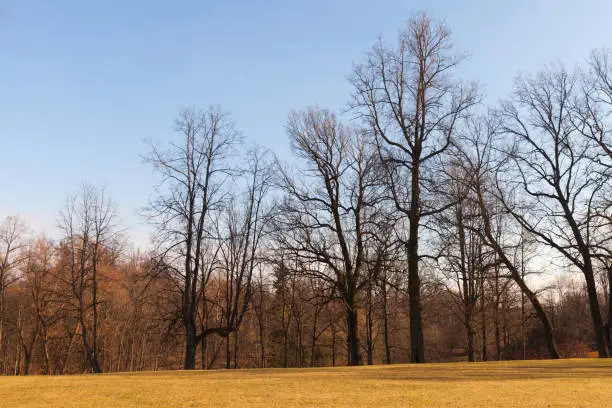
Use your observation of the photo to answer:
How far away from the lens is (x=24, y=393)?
32.1 ft

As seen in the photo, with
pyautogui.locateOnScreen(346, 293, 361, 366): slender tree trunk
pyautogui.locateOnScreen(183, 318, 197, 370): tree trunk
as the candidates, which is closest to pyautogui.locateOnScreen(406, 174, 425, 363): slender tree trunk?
pyautogui.locateOnScreen(346, 293, 361, 366): slender tree trunk

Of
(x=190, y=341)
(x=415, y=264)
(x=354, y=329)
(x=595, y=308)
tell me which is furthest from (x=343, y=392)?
(x=595, y=308)

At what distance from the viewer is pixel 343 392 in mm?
9438

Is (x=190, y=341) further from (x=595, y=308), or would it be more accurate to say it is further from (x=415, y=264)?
(x=595, y=308)

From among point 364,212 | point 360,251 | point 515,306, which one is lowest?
point 515,306

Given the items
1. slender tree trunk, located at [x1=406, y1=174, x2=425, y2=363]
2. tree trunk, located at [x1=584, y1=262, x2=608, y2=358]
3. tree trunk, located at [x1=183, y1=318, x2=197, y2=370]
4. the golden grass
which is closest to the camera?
the golden grass

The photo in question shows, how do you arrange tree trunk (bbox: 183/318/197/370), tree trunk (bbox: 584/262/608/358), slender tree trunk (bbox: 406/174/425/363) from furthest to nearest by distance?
tree trunk (bbox: 183/318/197/370) < tree trunk (bbox: 584/262/608/358) < slender tree trunk (bbox: 406/174/425/363)

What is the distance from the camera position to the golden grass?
812 centimetres

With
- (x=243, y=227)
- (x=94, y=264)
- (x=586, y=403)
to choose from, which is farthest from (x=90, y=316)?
(x=586, y=403)

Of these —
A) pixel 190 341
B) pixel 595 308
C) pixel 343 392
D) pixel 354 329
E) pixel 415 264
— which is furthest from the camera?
pixel 354 329

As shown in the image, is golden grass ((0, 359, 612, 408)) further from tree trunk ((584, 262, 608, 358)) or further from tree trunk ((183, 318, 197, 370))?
tree trunk ((183, 318, 197, 370))

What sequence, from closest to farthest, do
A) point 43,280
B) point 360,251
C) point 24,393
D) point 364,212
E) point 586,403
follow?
point 586,403 → point 24,393 → point 360,251 → point 364,212 → point 43,280

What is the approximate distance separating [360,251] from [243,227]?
11.6 metres

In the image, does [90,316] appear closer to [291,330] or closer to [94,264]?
Answer: [94,264]
